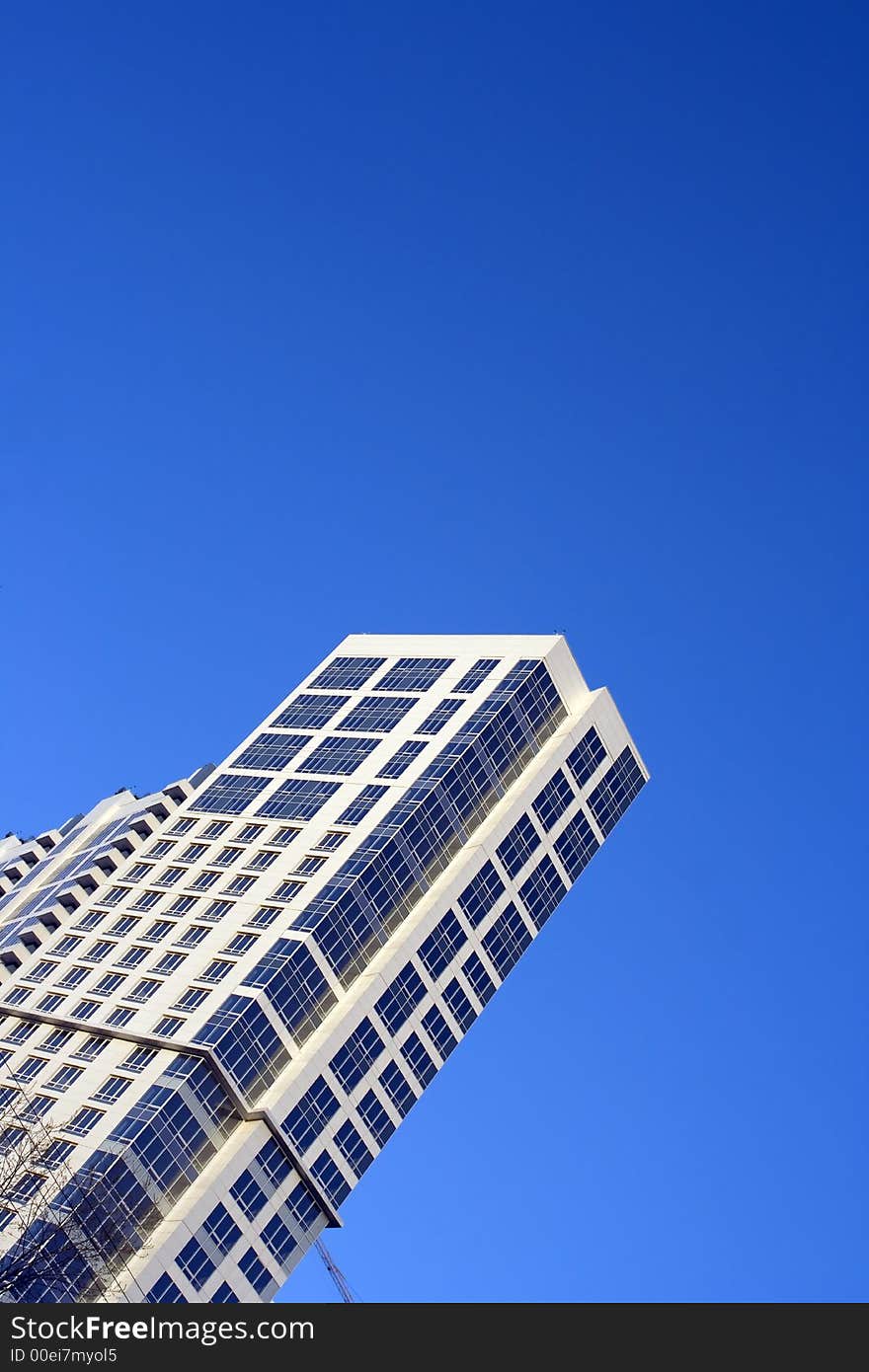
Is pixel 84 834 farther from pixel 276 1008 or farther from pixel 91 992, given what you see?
pixel 276 1008

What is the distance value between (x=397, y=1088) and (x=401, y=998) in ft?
18.9

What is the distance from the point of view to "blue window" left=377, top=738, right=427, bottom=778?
341 ft

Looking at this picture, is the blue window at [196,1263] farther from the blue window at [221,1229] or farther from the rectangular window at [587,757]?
the rectangular window at [587,757]

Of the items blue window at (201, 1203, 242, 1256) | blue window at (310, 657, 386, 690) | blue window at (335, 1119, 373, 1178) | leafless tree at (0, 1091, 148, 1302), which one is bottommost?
leafless tree at (0, 1091, 148, 1302)

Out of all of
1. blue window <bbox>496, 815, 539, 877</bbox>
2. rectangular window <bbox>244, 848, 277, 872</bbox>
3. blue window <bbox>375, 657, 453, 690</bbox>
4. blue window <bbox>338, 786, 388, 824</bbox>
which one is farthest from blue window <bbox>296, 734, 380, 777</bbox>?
blue window <bbox>496, 815, 539, 877</bbox>

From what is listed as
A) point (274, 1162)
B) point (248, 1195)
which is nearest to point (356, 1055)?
point (274, 1162)

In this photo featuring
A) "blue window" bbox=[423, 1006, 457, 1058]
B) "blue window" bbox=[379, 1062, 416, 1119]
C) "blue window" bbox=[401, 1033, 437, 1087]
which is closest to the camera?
"blue window" bbox=[379, 1062, 416, 1119]

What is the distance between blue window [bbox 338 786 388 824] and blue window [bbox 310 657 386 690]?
15477 millimetres

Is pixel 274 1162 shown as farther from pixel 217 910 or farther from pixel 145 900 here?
pixel 145 900

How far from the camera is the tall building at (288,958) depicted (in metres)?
80.8

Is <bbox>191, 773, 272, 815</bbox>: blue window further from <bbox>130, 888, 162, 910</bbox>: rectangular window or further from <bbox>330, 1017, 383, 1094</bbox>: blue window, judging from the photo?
<bbox>330, 1017, 383, 1094</bbox>: blue window

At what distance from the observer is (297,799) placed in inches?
4178

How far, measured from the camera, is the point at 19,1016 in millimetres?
97875

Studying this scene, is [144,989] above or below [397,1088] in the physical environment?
below
